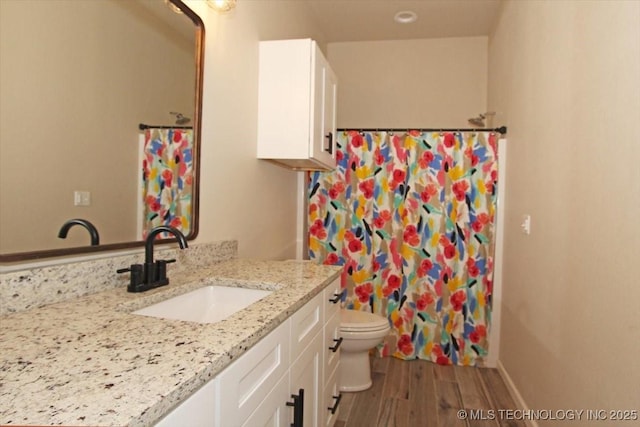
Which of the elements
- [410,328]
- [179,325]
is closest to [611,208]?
[179,325]

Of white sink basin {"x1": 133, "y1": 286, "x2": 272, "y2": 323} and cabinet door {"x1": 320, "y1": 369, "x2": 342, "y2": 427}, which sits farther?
cabinet door {"x1": 320, "y1": 369, "x2": 342, "y2": 427}

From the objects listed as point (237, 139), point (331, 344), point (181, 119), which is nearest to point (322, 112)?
point (237, 139)

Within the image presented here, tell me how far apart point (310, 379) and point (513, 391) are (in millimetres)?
1515

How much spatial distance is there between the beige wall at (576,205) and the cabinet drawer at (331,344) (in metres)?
0.92

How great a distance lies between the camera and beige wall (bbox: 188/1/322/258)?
1654mm

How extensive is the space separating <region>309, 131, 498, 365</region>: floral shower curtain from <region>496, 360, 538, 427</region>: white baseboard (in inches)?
6.5

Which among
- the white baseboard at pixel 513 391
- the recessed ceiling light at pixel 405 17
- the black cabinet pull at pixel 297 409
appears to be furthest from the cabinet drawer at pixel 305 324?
the recessed ceiling light at pixel 405 17

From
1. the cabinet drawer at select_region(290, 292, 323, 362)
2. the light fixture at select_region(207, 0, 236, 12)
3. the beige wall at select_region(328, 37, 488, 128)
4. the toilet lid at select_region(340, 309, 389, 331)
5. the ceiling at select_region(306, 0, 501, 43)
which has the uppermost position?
the ceiling at select_region(306, 0, 501, 43)

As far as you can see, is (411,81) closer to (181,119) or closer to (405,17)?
(405,17)

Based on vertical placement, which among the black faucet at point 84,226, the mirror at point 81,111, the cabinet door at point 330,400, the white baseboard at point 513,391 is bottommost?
the white baseboard at point 513,391

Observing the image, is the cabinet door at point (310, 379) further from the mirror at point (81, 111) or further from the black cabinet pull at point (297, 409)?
the mirror at point (81, 111)

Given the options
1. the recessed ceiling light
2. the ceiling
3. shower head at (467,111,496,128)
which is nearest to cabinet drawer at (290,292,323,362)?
shower head at (467,111,496,128)

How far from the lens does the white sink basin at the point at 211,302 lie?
1205 millimetres

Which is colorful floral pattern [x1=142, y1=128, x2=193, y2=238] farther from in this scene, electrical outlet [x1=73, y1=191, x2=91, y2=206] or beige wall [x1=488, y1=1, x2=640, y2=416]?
beige wall [x1=488, y1=1, x2=640, y2=416]
